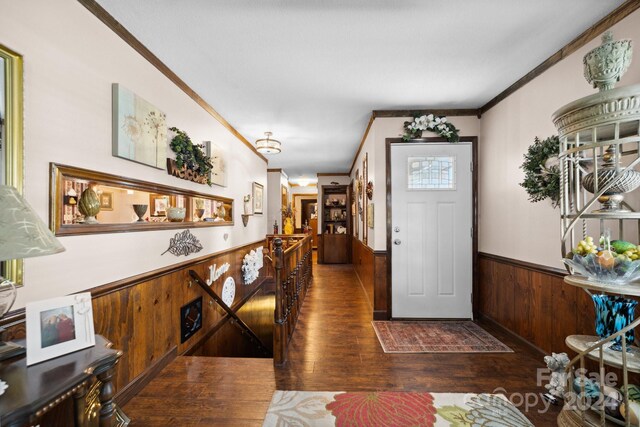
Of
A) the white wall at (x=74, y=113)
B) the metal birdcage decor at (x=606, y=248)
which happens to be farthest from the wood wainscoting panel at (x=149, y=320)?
the metal birdcage decor at (x=606, y=248)

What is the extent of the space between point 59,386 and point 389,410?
1.81 meters

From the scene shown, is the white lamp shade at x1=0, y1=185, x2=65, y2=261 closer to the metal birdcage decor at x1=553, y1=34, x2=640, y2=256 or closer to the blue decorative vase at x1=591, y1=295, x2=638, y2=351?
the metal birdcage decor at x1=553, y1=34, x2=640, y2=256

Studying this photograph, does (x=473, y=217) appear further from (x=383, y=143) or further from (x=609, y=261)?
(x=609, y=261)

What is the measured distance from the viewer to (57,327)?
1196mm

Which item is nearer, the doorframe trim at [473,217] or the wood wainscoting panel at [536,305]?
the wood wainscoting panel at [536,305]

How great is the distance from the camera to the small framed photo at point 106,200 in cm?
217

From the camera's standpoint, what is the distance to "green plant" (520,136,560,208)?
225cm

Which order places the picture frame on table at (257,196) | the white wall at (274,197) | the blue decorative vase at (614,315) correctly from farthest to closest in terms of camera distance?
the white wall at (274,197)
the picture frame on table at (257,196)
the blue decorative vase at (614,315)

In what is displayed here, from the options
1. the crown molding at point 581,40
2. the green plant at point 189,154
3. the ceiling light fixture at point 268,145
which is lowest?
the green plant at point 189,154

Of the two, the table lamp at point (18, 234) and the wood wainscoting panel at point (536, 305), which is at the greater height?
the table lamp at point (18, 234)

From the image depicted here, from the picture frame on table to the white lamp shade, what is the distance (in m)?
4.29

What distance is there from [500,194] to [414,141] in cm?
117

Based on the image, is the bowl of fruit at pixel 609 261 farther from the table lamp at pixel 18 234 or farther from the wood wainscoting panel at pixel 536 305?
the table lamp at pixel 18 234

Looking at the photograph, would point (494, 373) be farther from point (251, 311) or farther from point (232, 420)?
point (251, 311)
